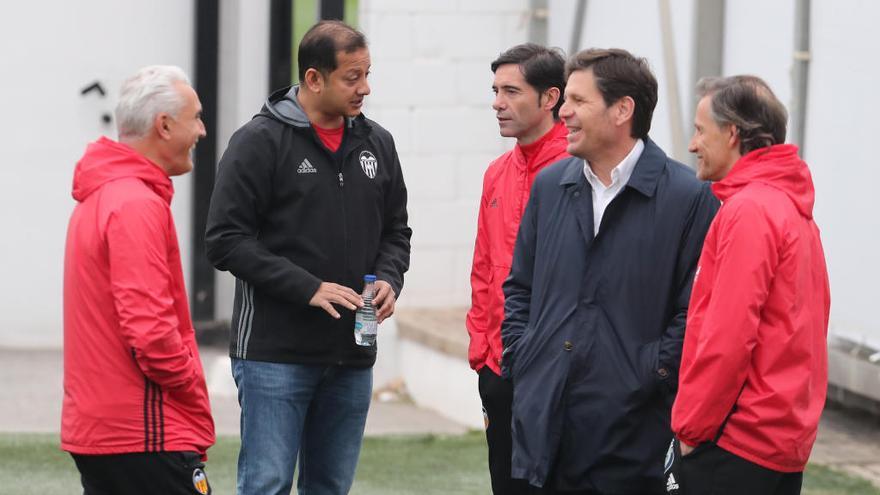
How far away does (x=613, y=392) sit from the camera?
4.36 meters

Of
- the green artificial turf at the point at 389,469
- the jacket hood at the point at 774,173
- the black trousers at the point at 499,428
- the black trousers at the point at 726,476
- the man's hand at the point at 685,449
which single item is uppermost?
the jacket hood at the point at 774,173

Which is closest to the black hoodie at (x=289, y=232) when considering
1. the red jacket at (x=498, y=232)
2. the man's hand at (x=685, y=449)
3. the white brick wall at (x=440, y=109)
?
the red jacket at (x=498, y=232)

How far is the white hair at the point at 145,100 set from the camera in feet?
14.5

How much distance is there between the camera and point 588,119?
452cm

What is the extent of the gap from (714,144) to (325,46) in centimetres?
154

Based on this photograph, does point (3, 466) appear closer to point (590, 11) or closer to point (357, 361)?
point (357, 361)

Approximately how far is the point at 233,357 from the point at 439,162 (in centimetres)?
530

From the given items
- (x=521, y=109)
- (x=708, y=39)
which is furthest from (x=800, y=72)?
(x=521, y=109)

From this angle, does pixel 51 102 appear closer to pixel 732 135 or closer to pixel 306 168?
pixel 306 168

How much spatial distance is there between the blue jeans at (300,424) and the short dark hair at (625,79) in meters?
1.34

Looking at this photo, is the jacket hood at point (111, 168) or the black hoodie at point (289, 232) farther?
the black hoodie at point (289, 232)

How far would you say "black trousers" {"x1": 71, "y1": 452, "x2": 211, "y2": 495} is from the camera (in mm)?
4324

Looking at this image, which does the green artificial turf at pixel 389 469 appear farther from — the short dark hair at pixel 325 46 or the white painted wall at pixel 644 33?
the short dark hair at pixel 325 46

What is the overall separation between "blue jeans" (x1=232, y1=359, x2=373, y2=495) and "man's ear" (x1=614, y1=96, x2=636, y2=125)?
4.35 ft
